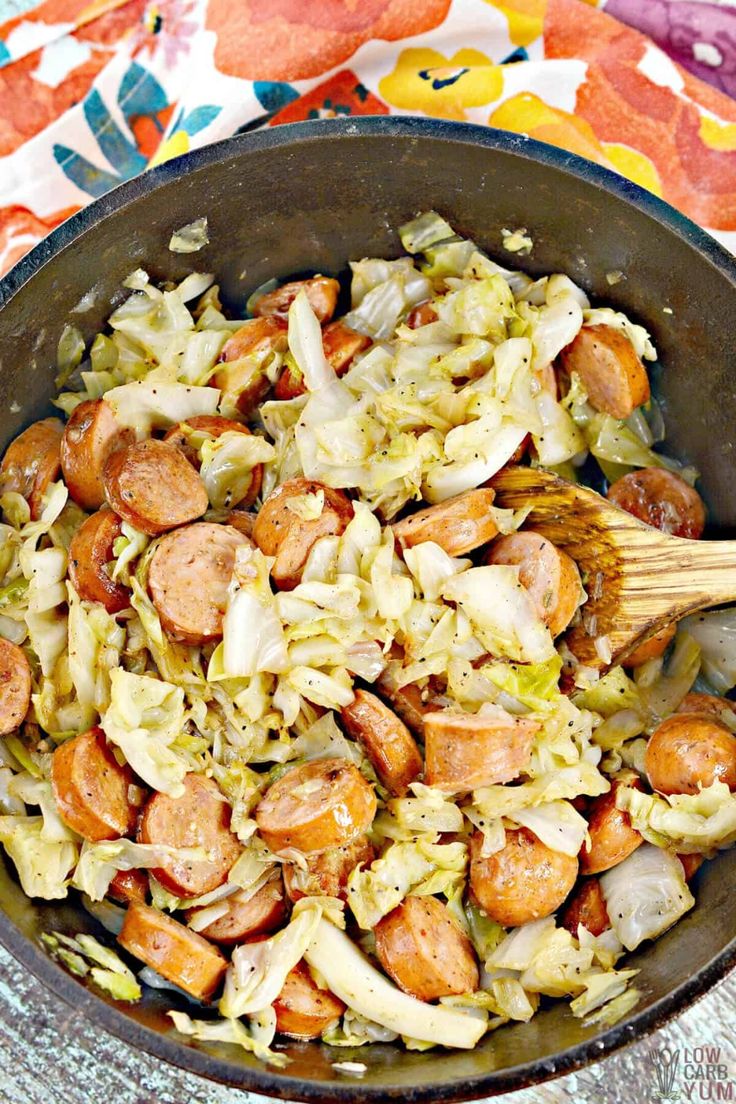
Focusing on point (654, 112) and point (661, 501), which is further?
point (654, 112)

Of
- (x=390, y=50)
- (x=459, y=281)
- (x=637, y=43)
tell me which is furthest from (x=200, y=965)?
(x=637, y=43)

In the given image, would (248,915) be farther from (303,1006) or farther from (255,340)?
(255,340)

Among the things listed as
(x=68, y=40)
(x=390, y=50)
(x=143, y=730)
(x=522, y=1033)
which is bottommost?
(x=522, y=1033)

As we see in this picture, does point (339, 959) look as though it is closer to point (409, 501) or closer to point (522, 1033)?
point (522, 1033)

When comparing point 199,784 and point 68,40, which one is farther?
point 68,40

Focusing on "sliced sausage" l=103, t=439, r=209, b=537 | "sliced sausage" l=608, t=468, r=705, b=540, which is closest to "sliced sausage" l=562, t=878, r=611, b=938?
"sliced sausage" l=608, t=468, r=705, b=540

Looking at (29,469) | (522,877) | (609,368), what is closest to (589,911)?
(522,877)

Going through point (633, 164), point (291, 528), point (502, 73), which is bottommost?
point (633, 164)
